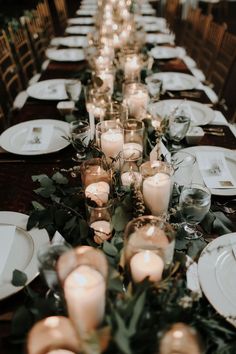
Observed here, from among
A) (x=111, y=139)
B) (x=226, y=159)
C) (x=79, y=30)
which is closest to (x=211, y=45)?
(x=79, y=30)

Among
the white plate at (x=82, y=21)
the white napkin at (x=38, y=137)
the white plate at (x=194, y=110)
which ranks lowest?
the white plate at (x=194, y=110)

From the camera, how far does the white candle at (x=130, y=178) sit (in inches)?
42.6

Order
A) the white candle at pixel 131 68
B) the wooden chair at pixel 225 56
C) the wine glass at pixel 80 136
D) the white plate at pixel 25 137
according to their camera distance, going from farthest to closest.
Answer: the wooden chair at pixel 225 56 < the white candle at pixel 131 68 < the white plate at pixel 25 137 < the wine glass at pixel 80 136

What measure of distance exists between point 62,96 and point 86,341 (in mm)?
1654

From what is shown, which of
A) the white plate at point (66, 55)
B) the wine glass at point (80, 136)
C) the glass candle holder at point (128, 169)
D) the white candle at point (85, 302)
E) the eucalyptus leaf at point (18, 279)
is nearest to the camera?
the white candle at point (85, 302)

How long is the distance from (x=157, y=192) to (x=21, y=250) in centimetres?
39

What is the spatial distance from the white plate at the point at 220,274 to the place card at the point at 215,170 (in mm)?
292

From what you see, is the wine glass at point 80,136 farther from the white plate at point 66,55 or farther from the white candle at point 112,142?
the white plate at point 66,55

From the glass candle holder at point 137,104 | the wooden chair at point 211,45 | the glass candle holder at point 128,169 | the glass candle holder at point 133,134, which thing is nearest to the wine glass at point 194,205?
the glass candle holder at point 128,169

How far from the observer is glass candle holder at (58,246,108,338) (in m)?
0.65

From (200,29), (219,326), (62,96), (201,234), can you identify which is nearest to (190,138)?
(201,234)

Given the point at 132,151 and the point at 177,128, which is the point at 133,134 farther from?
the point at 177,128

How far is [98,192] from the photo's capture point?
109cm

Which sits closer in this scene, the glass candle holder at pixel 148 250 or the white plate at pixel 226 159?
the glass candle holder at pixel 148 250
